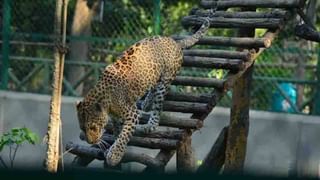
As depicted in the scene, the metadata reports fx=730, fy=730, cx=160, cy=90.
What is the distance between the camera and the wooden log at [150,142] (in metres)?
5.84

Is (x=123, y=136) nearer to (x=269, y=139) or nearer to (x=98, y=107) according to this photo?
(x=98, y=107)

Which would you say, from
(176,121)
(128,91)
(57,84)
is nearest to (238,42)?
(176,121)

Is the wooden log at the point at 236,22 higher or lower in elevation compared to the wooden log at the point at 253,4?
lower

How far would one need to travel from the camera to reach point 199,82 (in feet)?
20.8

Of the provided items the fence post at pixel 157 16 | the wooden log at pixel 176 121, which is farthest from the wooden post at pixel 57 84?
the fence post at pixel 157 16

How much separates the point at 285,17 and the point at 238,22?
436mm

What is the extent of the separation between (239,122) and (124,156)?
4.27ft

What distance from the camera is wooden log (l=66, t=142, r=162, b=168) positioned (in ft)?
19.3

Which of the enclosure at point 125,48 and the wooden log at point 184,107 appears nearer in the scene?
the wooden log at point 184,107

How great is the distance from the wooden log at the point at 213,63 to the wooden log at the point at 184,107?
422 millimetres

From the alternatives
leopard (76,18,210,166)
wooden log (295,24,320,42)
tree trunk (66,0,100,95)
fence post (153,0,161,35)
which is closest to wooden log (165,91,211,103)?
leopard (76,18,210,166)

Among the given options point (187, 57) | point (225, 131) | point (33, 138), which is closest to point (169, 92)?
point (187, 57)

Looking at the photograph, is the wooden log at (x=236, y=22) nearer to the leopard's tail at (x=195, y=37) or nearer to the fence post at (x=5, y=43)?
the leopard's tail at (x=195, y=37)

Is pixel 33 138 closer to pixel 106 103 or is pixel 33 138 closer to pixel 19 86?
pixel 106 103
